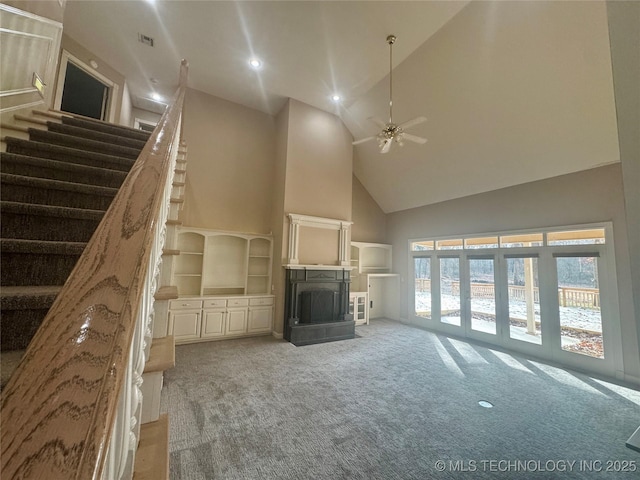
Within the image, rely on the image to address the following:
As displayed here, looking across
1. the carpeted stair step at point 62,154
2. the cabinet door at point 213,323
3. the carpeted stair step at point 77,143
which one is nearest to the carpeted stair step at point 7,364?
the carpeted stair step at point 62,154

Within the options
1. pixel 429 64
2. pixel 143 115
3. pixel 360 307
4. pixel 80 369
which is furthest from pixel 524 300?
pixel 143 115

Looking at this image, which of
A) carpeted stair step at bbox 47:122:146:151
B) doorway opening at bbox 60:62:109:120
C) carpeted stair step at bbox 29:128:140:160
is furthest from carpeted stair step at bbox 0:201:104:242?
doorway opening at bbox 60:62:109:120

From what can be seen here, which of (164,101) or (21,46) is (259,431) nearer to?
(21,46)

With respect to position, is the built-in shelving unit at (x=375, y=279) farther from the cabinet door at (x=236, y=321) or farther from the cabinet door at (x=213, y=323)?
the cabinet door at (x=213, y=323)

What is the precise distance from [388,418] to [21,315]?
2827mm

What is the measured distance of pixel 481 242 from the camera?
5480 millimetres

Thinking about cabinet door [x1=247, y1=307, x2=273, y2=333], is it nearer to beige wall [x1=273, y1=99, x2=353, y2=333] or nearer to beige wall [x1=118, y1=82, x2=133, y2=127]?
beige wall [x1=273, y1=99, x2=353, y2=333]

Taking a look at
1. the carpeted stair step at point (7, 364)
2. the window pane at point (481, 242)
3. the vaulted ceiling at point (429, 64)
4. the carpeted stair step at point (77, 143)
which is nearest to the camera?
the carpeted stair step at point (7, 364)

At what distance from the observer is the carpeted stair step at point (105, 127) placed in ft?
9.54

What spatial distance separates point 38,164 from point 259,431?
2.77 metres

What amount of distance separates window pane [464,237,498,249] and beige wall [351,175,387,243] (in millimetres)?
2392

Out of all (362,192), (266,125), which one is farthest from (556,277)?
(266,125)

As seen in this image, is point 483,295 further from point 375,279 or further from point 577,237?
point 375,279

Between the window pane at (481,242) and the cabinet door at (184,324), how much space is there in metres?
5.59
